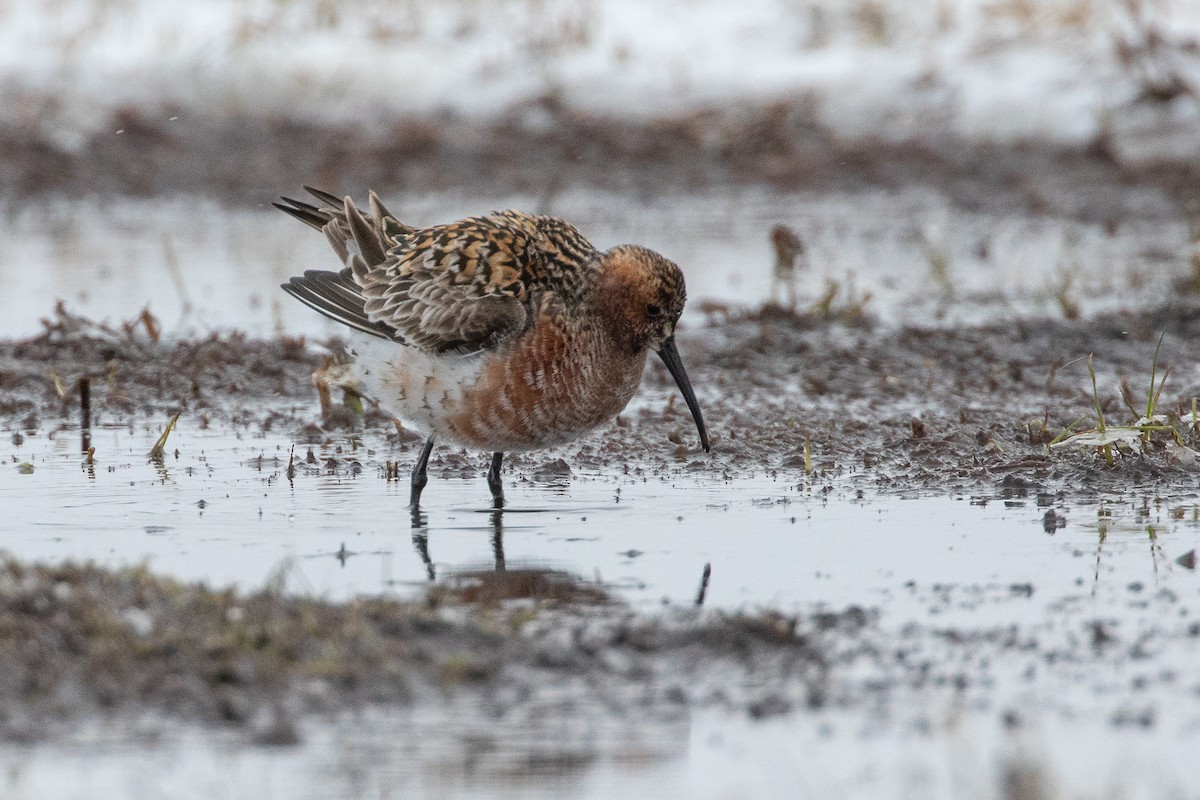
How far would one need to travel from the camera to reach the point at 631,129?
59.1 ft

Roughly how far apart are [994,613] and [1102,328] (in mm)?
5601

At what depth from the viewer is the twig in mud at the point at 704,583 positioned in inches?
225

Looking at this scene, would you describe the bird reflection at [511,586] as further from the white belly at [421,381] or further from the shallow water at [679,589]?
the white belly at [421,381]

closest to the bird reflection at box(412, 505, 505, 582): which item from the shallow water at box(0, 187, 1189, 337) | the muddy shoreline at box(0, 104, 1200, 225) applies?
the shallow water at box(0, 187, 1189, 337)

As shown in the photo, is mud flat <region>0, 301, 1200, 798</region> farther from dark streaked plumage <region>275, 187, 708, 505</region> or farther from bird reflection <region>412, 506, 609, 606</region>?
dark streaked plumage <region>275, 187, 708, 505</region>

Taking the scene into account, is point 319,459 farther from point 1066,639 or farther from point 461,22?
point 461,22

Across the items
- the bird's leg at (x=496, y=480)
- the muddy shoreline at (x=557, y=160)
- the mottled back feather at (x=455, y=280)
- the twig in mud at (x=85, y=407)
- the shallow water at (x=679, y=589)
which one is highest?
the muddy shoreline at (x=557, y=160)

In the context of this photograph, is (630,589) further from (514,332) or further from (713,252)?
(713,252)

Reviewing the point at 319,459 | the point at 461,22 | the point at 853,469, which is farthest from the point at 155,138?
the point at 853,469

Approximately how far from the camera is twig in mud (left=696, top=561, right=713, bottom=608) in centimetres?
571

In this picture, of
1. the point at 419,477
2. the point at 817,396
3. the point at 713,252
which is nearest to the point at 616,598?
the point at 419,477

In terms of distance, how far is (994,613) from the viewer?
5543 mm

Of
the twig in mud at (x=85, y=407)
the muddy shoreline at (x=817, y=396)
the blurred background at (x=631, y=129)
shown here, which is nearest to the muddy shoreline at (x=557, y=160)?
the blurred background at (x=631, y=129)

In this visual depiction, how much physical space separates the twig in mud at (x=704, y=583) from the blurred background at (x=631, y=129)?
6.80 meters
